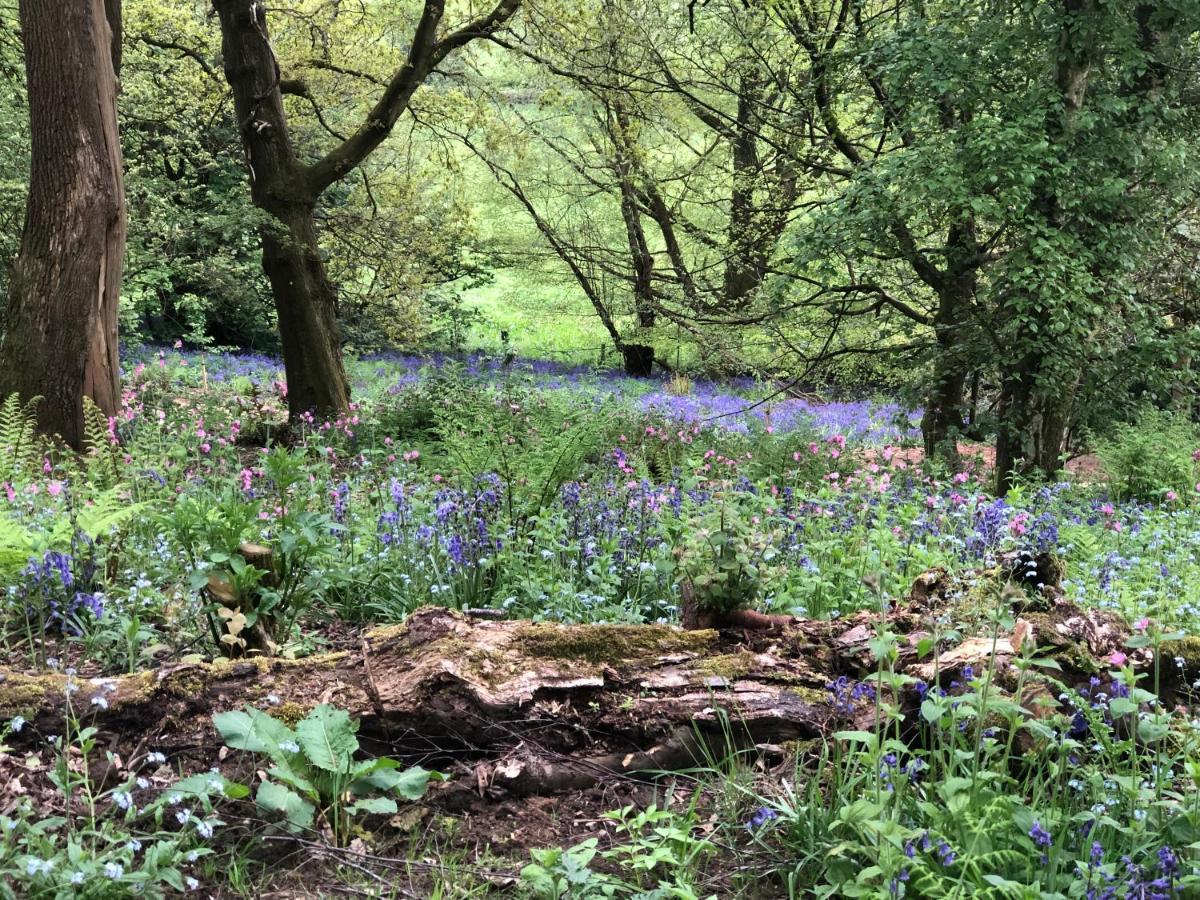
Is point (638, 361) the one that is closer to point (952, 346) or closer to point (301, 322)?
point (301, 322)

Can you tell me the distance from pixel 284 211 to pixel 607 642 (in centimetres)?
772

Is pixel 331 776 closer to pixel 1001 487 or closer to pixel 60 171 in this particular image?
pixel 60 171

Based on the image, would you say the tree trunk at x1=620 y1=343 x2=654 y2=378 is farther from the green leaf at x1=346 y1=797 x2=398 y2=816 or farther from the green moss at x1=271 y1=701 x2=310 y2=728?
the green leaf at x1=346 y1=797 x2=398 y2=816

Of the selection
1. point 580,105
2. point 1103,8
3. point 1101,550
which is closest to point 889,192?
point 1103,8

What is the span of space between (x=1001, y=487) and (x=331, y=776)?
719cm

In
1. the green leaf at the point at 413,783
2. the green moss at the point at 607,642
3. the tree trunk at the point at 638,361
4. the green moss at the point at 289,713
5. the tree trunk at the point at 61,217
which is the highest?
the tree trunk at the point at 61,217

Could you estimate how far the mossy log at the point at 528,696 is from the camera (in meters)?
2.34

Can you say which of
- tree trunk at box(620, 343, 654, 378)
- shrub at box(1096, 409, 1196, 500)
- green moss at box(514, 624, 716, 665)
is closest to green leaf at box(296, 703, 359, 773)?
green moss at box(514, 624, 716, 665)

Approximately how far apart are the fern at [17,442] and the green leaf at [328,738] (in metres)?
3.13

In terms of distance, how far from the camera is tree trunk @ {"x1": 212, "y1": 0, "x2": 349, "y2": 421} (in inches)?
340

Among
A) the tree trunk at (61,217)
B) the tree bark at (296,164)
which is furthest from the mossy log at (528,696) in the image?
the tree bark at (296,164)

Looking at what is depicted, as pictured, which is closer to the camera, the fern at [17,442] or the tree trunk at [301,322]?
the fern at [17,442]

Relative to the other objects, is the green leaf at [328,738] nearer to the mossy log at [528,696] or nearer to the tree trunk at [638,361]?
the mossy log at [528,696]

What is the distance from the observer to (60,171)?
620 cm
